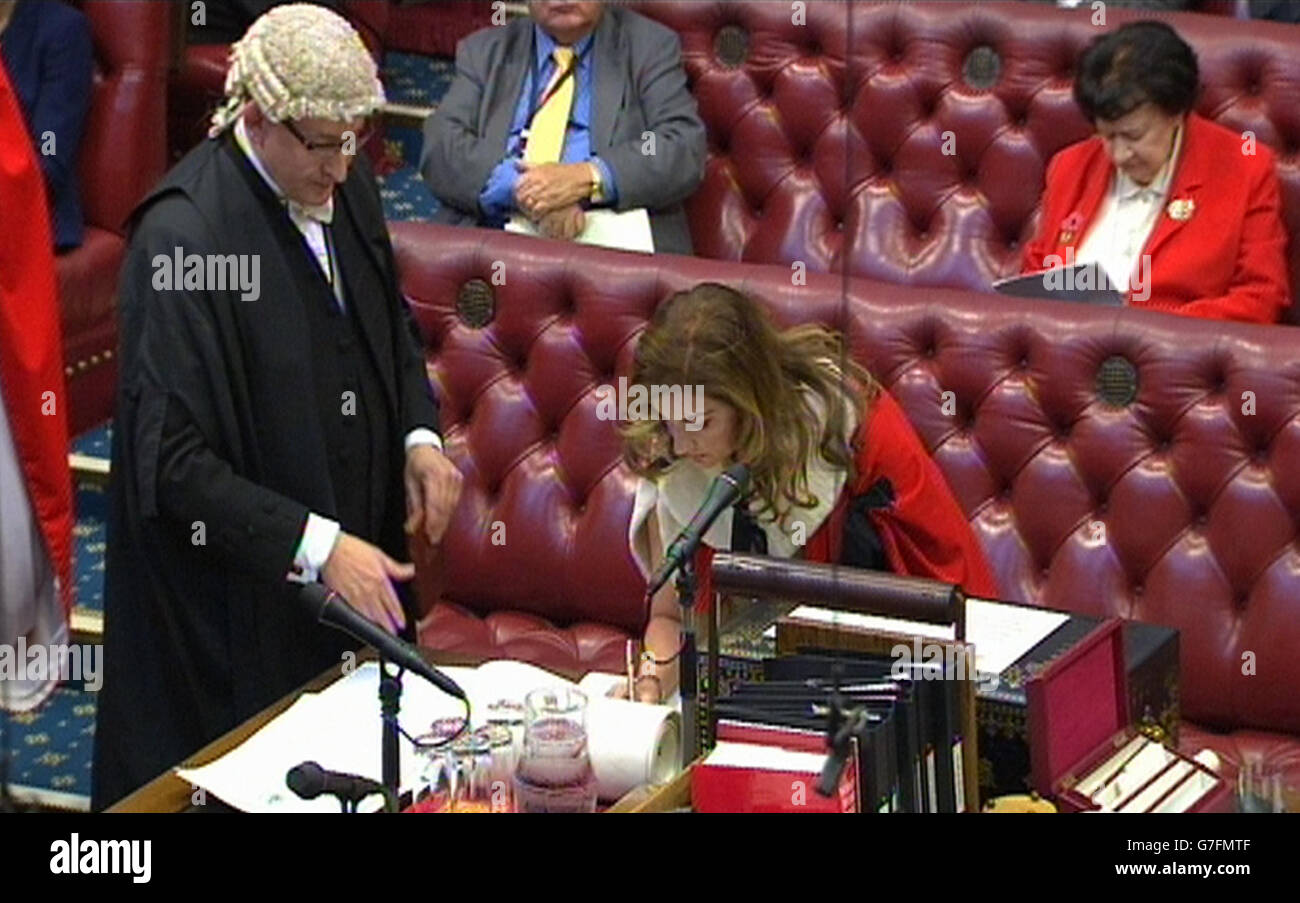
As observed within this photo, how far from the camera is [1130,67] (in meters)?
4.26

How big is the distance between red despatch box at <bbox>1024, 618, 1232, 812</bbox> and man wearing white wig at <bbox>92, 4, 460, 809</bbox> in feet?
2.87

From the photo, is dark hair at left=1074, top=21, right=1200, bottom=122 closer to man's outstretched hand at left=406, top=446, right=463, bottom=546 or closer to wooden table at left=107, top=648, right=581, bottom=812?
man's outstretched hand at left=406, top=446, right=463, bottom=546

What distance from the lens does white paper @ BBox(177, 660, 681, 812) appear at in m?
2.72

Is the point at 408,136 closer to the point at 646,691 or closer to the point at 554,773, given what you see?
the point at 646,691

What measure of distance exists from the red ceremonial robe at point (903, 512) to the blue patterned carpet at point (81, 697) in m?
1.04

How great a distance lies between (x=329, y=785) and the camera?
230 centimetres

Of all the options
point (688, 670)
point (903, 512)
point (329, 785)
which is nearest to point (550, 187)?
point (903, 512)

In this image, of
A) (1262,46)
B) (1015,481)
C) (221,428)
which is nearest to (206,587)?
(221,428)

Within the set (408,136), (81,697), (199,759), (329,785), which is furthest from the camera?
(408,136)

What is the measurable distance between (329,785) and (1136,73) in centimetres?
237

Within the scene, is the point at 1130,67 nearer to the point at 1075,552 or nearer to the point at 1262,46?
the point at 1262,46

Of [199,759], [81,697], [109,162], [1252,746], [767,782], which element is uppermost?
[109,162]

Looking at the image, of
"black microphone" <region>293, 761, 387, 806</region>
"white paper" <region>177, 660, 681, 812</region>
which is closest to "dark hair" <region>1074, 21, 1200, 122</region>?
"white paper" <region>177, 660, 681, 812</region>
